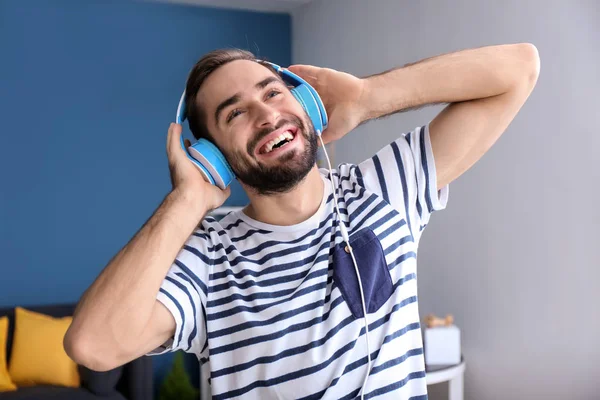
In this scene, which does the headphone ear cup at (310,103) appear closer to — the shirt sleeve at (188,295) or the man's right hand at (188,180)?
the man's right hand at (188,180)

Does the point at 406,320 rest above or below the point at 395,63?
below

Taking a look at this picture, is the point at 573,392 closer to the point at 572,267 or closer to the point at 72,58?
the point at 572,267

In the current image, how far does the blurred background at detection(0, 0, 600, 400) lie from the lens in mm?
2850

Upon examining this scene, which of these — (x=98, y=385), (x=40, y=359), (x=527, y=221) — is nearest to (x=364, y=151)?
(x=527, y=221)

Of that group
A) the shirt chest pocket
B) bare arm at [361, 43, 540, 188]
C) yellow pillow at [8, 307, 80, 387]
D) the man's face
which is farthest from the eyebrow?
yellow pillow at [8, 307, 80, 387]

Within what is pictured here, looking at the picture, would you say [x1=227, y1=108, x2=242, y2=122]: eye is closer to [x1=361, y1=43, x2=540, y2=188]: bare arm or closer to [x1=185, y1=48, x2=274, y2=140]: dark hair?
[x1=185, y1=48, x2=274, y2=140]: dark hair

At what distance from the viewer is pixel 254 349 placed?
1276mm

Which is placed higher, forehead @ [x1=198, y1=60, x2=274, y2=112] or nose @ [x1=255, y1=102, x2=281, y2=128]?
forehead @ [x1=198, y1=60, x2=274, y2=112]

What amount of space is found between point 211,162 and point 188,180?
0.08 m

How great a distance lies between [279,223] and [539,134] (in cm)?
190

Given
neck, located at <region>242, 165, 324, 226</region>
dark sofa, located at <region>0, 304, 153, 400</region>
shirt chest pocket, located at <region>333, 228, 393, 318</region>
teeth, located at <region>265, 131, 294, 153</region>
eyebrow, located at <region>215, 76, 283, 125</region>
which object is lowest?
dark sofa, located at <region>0, 304, 153, 400</region>

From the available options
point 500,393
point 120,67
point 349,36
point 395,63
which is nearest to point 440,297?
point 500,393

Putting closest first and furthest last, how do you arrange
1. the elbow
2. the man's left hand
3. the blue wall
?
the elbow < the man's left hand < the blue wall

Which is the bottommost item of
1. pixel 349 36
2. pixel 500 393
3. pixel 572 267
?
pixel 500 393
